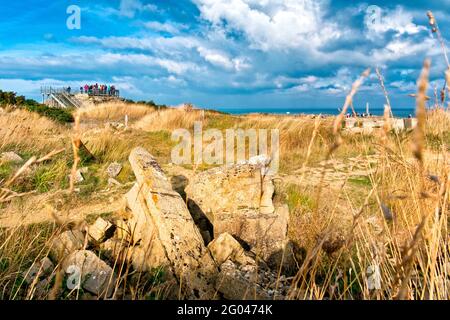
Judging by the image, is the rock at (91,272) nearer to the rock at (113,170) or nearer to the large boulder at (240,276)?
the large boulder at (240,276)

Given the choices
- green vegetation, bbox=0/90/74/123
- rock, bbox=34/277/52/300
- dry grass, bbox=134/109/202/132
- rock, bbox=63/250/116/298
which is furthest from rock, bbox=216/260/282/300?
green vegetation, bbox=0/90/74/123

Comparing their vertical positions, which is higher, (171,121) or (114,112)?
(114,112)

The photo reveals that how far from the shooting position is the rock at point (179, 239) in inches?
119

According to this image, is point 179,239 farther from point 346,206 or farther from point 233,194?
point 346,206

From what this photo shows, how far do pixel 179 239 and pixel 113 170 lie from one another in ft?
15.1

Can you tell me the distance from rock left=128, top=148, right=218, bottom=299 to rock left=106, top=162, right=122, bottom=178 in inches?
140

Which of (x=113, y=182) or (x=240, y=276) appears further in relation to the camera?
(x=113, y=182)

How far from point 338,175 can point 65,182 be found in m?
5.21

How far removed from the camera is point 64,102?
35031mm

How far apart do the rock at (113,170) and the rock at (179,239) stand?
11.6ft

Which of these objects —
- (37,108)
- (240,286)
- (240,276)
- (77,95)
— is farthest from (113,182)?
(77,95)

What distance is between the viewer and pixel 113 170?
306 inches
